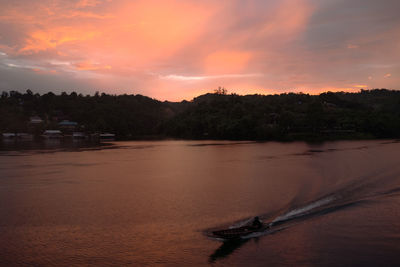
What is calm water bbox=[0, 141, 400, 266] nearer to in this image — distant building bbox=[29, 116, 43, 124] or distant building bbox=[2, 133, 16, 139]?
distant building bbox=[2, 133, 16, 139]

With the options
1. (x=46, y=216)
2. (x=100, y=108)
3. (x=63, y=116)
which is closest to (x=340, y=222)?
(x=46, y=216)

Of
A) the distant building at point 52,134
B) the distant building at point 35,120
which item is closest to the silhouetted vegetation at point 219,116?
the distant building at point 35,120

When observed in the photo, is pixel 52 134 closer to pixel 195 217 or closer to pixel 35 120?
pixel 35 120

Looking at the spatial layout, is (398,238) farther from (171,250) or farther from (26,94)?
(26,94)

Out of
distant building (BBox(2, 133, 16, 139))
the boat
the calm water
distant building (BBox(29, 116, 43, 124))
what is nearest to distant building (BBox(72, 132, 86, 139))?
distant building (BBox(2, 133, 16, 139))

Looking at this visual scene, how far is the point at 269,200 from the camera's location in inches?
861

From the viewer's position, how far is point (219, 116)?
369 feet

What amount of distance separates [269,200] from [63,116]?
137 m

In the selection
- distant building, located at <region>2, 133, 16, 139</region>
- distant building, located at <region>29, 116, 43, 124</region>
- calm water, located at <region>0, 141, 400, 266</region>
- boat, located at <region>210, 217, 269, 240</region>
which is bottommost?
calm water, located at <region>0, 141, 400, 266</region>

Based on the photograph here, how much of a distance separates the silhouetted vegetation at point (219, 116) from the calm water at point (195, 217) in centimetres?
6590

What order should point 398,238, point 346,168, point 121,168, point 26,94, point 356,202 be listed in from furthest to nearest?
point 26,94
point 121,168
point 346,168
point 356,202
point 398,238

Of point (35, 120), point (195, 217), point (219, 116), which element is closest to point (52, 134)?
point (35, 120)

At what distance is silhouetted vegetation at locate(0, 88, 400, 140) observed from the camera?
316ft

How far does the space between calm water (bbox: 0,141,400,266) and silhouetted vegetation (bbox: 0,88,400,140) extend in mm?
65899
